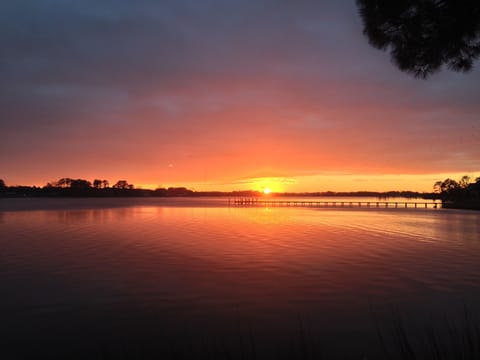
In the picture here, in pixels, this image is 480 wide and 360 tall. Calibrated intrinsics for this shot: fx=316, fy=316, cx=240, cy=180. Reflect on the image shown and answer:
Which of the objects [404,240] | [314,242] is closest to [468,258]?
[404,240]

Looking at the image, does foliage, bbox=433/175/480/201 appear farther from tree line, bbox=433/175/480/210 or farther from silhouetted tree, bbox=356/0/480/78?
silhouetted tree, bbox=356/0/480/78

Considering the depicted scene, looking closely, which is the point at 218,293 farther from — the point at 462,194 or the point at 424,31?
the point at 462,194

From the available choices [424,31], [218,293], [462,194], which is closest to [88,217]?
[218,293]

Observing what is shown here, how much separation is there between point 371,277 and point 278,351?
6.93 m

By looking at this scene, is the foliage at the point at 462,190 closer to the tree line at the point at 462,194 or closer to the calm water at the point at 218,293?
the tree line at the point at 462,194

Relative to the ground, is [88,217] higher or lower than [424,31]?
lower

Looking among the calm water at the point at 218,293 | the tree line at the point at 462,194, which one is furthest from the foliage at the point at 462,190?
the calm water at the point at 218,293

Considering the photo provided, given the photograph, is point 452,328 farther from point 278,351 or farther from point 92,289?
point 92,289

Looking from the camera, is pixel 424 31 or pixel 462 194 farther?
pixel 462 194

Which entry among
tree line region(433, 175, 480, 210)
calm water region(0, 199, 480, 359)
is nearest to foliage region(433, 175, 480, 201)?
tree line region(433, 175, 480, 210)

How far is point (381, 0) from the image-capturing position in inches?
244

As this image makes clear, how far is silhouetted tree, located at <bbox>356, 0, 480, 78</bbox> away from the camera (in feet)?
19.6

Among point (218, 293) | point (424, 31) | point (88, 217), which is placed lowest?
point (218, 293)

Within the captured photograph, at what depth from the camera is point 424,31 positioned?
6.42 meters
